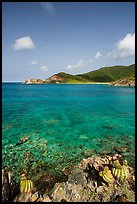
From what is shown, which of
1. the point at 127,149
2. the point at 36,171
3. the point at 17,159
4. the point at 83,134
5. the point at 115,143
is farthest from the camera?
the point at 83,134

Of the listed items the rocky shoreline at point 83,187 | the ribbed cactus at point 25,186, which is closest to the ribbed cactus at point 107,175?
the rocky shoreline at point 83,187

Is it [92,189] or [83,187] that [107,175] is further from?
[83,187]

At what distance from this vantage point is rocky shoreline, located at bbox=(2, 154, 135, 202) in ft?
32.2

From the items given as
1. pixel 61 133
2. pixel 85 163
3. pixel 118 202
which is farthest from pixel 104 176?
pixel 61 133

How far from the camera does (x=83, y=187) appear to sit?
35.4ft

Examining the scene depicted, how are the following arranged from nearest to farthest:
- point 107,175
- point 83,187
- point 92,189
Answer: point 92,189 → point 83,187 → point 107,175

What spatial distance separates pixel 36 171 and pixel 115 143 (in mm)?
9214

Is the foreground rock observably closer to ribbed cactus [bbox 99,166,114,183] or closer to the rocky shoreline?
the rocky shoreline

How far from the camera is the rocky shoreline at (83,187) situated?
386 inches

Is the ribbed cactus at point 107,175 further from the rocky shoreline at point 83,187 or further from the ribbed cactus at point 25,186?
the ribbed cactus at point 25,186

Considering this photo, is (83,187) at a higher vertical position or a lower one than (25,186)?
lower

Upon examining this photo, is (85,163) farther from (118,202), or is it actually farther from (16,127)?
(16,127)

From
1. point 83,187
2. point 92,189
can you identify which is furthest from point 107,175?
point 83,187

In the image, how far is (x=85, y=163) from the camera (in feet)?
46.3
